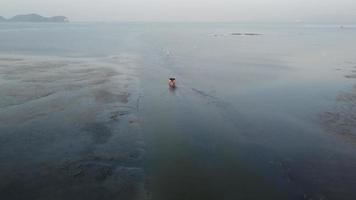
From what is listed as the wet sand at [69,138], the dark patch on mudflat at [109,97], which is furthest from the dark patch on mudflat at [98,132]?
the dark patch on mudflat at [109,97]

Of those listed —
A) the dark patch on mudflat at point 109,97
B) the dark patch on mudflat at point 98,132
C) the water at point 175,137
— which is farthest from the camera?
the dark patch on mudflat at point 109,97

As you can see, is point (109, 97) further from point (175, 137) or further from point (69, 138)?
point (175, 137)

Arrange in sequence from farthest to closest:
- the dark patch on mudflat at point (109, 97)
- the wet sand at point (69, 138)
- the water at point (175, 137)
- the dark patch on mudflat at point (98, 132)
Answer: the dark patch on mudflat at point (109, 97), the dark patch on mudflat at point (98, 132), the water at point (175, 137), the wet sand at point (69, 138)

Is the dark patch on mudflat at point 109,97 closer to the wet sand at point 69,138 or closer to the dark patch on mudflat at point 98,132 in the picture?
the wet sand at point 69,138

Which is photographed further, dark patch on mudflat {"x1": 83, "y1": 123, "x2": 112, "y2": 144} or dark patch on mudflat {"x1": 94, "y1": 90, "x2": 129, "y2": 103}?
dark patch on mudflat {"x1": 94, "y1": 90, "x2": 129, "y2": 103}

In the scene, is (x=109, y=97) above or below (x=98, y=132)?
above

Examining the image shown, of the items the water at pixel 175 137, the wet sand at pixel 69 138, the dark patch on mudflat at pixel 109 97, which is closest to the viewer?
the wet sand at pixel 69 138

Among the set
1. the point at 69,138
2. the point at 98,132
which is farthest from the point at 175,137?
the point at 69,138

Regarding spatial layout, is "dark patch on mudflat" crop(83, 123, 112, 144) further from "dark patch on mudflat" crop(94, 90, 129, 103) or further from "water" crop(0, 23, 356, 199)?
"dark patch on mudflat" crop(94, 90, 129, 103)

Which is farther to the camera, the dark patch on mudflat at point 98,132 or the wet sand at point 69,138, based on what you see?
the dark patch on mudflat at point 98,132

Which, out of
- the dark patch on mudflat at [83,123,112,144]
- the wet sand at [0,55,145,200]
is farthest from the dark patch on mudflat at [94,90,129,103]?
the dark patch on mudflat at [83,123,112,144]

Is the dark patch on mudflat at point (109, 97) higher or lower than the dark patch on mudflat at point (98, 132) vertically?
higher
